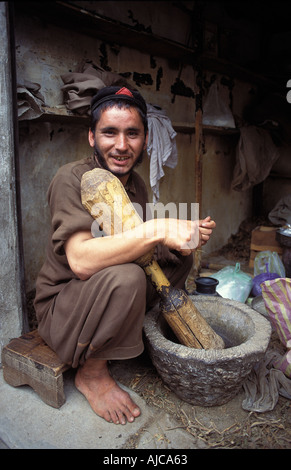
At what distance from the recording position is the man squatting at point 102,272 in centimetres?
169

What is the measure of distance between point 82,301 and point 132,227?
0.46m

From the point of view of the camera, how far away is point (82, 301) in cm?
177

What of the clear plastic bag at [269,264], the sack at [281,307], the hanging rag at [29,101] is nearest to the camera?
the sack at [281,307]

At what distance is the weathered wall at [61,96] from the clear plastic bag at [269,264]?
4.43ft

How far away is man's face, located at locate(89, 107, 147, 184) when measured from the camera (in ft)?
6.52

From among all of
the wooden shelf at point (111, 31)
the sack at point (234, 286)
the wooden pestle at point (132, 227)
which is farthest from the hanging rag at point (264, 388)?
the wooden shelf at point (111, 31)

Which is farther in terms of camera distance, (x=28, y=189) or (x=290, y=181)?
(x=290, y=181)

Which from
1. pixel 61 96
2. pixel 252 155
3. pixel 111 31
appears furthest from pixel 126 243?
pixel 252 155

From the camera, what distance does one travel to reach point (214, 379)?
1688 millimetres

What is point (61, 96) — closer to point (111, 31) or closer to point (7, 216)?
point (111, 31)

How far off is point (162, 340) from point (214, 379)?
0.32 m

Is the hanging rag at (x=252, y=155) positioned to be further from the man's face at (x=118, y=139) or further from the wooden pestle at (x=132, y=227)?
the wooden pestle at (x=132, y=227)
